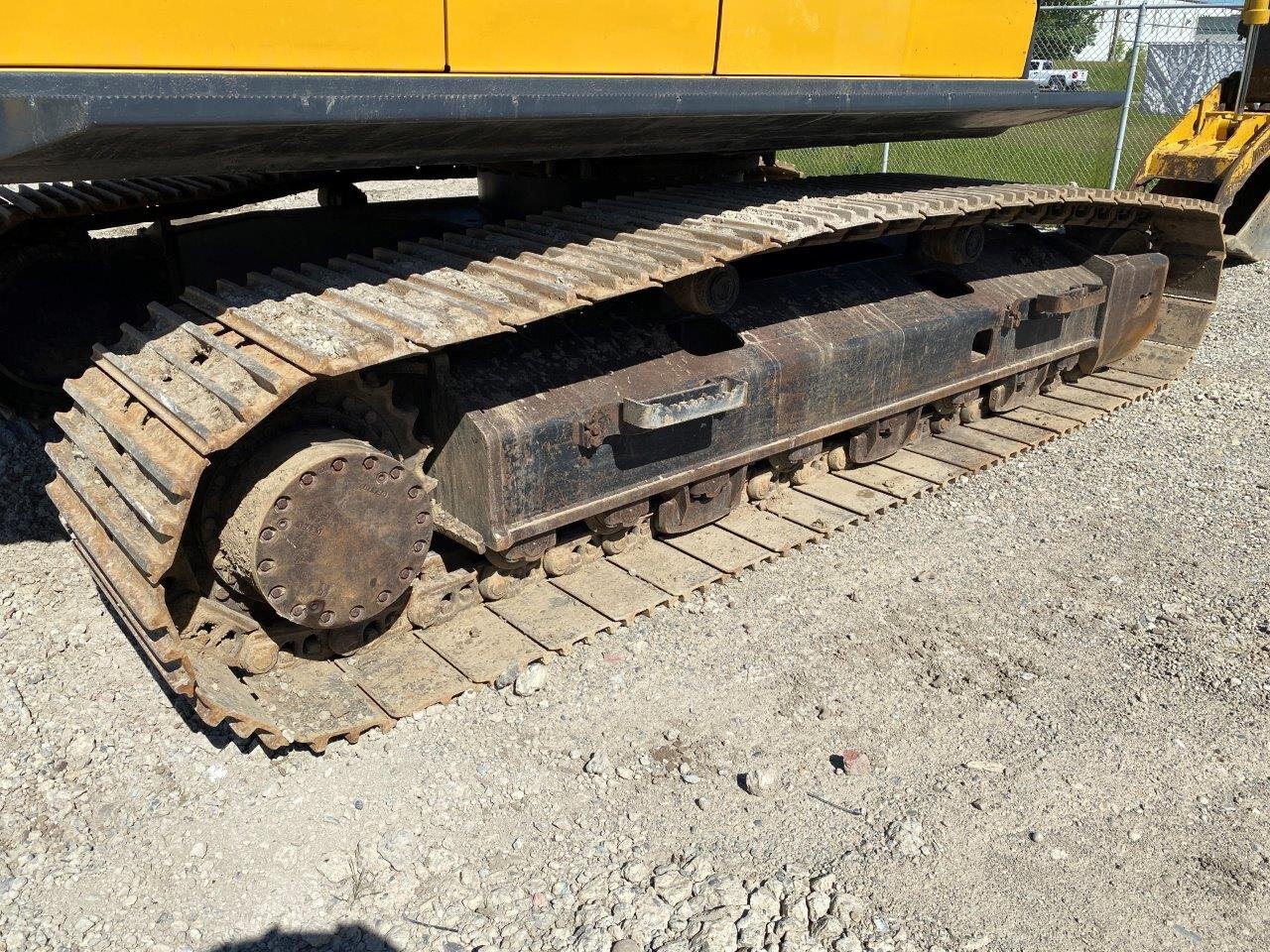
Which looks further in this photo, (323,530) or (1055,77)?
(1055,77)

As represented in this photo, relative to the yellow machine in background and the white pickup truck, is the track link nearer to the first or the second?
the yellow machine in background

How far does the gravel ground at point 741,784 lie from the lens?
9.16ft

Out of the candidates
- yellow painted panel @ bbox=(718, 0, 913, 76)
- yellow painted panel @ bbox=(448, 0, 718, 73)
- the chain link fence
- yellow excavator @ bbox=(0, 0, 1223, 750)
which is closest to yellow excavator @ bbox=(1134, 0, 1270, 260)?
the chain link fence

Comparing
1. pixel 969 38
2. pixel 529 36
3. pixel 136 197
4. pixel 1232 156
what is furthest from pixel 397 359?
pixel 1232 156

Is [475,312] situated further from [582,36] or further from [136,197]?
[136,197]

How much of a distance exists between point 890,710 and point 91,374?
301 cm

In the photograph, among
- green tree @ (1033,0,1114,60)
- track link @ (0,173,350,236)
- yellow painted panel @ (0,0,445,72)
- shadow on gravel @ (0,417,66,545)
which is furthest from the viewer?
green tree @ (1033,0,1114,60)

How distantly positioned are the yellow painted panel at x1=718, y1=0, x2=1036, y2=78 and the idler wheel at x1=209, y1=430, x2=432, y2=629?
6.31 ft

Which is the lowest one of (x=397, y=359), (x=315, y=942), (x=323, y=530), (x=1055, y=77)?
(x=315, y=942)

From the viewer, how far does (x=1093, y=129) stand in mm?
16062

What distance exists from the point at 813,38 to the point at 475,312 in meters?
1.82

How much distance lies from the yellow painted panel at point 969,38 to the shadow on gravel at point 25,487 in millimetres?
4372

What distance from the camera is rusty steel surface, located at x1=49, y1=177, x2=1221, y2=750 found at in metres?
3.18

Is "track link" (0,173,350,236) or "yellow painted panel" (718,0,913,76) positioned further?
"track link" (0,173,350,236)
